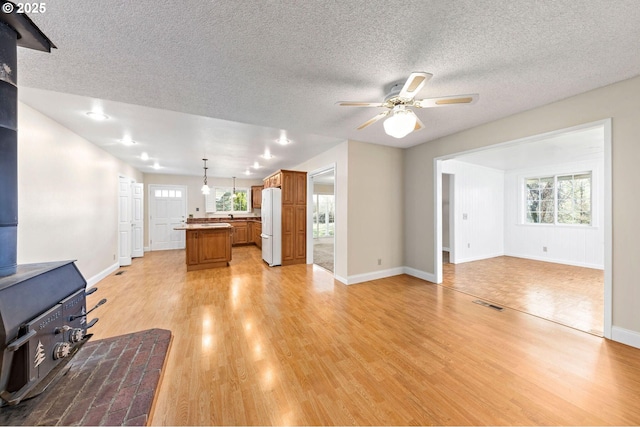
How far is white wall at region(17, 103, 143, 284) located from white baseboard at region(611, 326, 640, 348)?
629 cm

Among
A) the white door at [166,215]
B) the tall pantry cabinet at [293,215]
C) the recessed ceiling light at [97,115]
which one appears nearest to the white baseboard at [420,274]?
the tall pantry cabinet at [293,215]

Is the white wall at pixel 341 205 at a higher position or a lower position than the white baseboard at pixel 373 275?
higher

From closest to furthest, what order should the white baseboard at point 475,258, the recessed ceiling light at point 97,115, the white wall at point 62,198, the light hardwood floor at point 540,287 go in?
the white wall at point 62,198 → the light hardwood floor at point 540,287 → the recessed ceiling light at point 97,115 → the white baseboard at point 475,258

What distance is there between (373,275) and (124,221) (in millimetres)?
5952

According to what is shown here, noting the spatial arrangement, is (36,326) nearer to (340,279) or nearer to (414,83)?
(414,83)

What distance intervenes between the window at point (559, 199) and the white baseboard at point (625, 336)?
4420 millimetres

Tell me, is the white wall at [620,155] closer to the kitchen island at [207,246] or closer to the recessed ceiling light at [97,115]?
the recessed ceiling light at [97,115]

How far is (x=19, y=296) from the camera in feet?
3.92

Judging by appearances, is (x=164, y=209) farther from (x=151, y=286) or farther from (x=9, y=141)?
(x=9, y=141)

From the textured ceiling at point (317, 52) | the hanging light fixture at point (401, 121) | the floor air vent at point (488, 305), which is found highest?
the textured ceiling at point (317, 52)

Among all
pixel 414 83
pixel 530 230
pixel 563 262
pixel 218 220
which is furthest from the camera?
pixel 218 220

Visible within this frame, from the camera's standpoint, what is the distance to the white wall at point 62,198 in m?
2.60

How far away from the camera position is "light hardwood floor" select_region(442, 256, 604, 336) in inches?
109

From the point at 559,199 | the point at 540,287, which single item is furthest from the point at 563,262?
the point at 540,287
